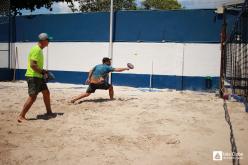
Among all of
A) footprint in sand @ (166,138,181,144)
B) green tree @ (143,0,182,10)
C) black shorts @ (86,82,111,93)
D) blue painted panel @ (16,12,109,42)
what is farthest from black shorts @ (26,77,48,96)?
green tree @ (143,0,182,10)

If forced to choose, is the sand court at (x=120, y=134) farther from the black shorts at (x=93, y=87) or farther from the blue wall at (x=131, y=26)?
the blue wall at (x=131, y=26)

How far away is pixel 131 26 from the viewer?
662 inches

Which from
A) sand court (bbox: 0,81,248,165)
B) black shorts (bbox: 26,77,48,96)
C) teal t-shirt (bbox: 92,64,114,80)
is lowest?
sand court (bbox: 0,81,248,165)

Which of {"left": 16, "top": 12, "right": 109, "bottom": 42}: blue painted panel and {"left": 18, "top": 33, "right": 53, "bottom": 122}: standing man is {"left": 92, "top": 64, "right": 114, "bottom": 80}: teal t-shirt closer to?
{"left": 18, "top": 33, "right": 53, "bottom": 122}: standing man

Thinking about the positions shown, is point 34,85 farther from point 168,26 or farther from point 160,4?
point 160,4

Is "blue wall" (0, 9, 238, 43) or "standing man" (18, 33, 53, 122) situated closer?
"standing man" (18, 33, 53, 122)

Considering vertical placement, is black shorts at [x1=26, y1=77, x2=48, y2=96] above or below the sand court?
above

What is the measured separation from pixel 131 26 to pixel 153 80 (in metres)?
2.80

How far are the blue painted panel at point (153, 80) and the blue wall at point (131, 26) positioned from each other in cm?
168

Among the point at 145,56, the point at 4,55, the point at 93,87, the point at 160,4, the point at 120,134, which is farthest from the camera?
the point at 160,4

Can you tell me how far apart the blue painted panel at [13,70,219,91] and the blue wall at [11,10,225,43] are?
5.51ft

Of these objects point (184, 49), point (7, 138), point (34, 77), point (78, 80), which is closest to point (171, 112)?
point (34, 77)

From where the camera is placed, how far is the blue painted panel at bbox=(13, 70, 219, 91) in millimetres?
15516

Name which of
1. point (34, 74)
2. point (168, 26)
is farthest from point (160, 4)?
point (34, 74)
